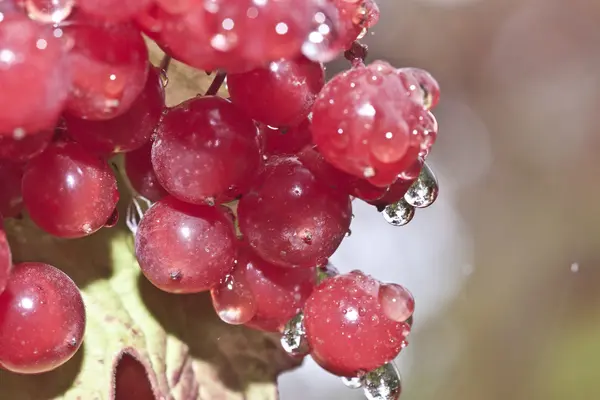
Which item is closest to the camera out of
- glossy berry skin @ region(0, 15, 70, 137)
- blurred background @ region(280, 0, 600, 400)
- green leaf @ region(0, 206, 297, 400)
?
glossy berry skin @ region(0, 15, 70, 137)

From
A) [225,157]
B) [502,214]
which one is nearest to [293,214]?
[225,157]

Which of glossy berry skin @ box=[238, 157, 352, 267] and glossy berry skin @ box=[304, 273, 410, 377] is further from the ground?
glossy berry skin @ box=[238, 157, 352, 267]

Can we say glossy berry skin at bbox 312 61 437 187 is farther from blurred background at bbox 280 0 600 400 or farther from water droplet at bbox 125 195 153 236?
blurred background at bbox 280 0 600 400

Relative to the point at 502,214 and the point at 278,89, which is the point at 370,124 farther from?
the point at 502,214

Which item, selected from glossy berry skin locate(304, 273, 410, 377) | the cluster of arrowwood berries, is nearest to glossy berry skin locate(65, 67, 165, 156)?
the cluster of arrowwood berries

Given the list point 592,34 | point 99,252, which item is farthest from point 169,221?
point 592,34

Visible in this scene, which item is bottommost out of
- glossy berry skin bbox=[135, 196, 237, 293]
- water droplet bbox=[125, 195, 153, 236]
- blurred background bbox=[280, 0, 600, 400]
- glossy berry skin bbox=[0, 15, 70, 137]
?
blurred background bbox=[280, 0, 600, 400]

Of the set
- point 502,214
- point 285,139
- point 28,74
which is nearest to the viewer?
point 28,74
